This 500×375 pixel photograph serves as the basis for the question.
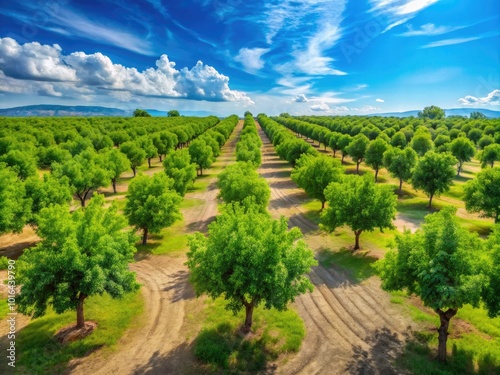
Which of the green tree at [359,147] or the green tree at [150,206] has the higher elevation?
the green tree at [359,147]

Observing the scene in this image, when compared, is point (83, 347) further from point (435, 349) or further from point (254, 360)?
point (435, 349)

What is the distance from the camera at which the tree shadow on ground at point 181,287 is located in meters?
31.5

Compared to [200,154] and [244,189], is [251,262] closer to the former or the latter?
[244,189]

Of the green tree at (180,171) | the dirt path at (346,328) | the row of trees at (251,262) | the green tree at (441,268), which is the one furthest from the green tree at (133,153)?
the green tree at (441,268)

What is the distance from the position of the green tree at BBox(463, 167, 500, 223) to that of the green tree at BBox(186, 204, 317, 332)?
116 ft

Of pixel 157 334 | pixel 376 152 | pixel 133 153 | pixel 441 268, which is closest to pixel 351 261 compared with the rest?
pixel 441 268

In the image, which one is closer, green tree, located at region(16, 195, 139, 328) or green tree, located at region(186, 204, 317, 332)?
green tree, located at region(16, 195, 139, 328)

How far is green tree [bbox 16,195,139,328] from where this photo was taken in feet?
72.7

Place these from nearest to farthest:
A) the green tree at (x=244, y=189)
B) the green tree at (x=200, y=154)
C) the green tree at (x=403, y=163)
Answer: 1. the green tree at (x=244, y=189)
2. the green tree at (x=403, y=163)
3. the green tree at (x=200, y=154)

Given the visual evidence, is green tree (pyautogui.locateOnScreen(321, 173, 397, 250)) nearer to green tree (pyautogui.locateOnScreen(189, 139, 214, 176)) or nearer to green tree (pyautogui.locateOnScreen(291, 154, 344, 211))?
green tree (pyautogui.locateOnScreen(291, 154, 344, 211))

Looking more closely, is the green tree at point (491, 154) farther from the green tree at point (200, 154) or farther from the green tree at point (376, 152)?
the green tree at point (200, 154)

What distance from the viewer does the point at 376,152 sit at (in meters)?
79.6

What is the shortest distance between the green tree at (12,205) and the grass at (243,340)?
24.4 m

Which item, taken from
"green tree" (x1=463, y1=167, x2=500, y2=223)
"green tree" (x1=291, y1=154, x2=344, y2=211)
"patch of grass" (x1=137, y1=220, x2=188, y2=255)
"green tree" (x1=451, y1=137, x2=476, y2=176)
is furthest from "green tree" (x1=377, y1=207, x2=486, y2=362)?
"green tree" (x1=451, y1=137, x2=476, y2=176)
